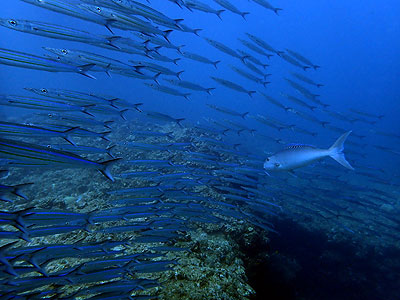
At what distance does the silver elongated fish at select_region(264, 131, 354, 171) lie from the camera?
3609mm

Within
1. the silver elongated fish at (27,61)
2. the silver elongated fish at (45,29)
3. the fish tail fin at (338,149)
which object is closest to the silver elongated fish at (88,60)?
the silver elongated fish at (45,29)

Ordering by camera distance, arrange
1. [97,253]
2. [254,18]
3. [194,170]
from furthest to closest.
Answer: [254,18] < [194,170] < [97,253]

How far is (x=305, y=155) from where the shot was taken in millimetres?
3639

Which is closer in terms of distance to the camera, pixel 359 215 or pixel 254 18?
pixel 359 215

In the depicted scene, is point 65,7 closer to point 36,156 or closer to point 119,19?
point 119,19

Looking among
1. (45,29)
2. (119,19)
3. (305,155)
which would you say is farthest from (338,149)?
(45,29)

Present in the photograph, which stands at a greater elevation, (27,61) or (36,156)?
(27,61)

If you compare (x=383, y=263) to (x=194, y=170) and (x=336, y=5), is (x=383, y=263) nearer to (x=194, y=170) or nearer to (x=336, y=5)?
(x=194, y=170)

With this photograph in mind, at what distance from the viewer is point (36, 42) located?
2906 inches

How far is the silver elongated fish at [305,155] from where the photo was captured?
3.61 metres

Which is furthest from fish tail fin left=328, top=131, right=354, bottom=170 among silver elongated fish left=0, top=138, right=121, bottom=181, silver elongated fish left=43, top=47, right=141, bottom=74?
silver elongated fish left=43, top=47, right=141, bottom=74

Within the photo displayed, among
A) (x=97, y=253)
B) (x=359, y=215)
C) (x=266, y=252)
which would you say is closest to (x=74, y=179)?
(x=97, y=253)

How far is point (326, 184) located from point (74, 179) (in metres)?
15.7

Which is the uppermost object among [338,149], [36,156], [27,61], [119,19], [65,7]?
[119,19]
